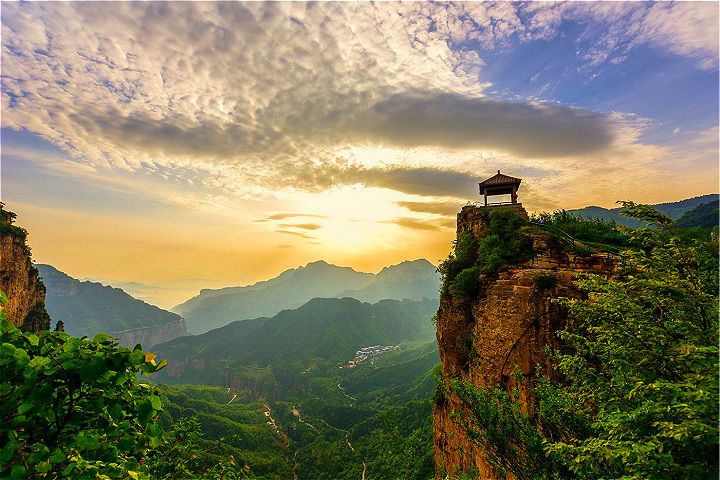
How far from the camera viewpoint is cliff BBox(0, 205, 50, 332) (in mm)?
51125

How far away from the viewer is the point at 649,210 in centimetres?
695

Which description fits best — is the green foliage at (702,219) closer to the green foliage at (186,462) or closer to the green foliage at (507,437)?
the green foliage at (507,437)

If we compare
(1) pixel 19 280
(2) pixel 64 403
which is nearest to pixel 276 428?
(1) pixel 19 280

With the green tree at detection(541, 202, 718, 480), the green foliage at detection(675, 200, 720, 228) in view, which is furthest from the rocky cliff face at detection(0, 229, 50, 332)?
the green foliage at detection(675, 200, 720, 228)

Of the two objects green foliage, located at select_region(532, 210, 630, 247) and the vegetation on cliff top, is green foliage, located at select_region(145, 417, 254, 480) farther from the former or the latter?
green foliage, located at select_region(532, 210, 630, 247)

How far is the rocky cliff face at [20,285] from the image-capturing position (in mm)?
50938

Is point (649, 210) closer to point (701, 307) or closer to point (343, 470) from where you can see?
point (701, 307)

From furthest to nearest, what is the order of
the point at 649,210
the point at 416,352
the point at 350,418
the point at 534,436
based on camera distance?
the point at 416,352 < the point at 350,418 < the point at 534,436 < the point at 649,210

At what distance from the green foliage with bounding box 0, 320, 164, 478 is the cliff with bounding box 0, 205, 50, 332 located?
71303 millimetres

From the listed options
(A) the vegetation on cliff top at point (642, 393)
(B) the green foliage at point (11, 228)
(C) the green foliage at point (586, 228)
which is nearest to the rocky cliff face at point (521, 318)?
(C) the green foliage at point (586, 228)

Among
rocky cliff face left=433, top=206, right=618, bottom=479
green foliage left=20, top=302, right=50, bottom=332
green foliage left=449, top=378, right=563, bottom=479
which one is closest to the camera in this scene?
green foliage left=449, top=378, right=563, bottom=479

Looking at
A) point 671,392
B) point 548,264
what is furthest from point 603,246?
point 671,392

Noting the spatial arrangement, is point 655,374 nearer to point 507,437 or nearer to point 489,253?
point 507,437

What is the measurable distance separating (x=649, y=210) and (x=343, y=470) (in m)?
93.4
